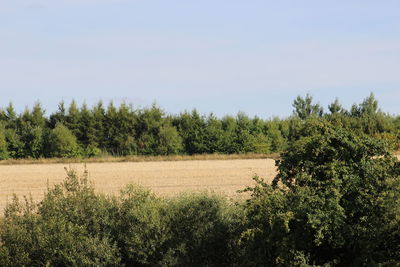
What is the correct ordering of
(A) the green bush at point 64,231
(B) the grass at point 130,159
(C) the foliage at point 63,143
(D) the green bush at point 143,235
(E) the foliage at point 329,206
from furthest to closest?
(C) the foliage at point 63,143, (B) the grass at point 130,159, (A) the green bush at point 64,231, (D) the green bush at point 143,235, (E) the foliage at point 329,206

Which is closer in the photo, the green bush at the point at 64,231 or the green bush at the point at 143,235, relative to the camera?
the green bush at the point at 143,235

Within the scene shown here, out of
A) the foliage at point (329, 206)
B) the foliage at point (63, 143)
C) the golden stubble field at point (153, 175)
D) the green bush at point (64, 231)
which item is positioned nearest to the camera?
the foliage at point (329, 206)

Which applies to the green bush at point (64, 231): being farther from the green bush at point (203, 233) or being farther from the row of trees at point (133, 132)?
the row of trees at point (133, 132)

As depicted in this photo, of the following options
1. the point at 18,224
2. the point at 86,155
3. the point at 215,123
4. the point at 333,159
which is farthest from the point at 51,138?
the point at 333,159

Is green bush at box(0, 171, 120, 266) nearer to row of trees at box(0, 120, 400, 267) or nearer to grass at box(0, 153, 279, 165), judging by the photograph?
row of trees at box(0, 120, 400, 267)

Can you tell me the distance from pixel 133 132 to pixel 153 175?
1735cm

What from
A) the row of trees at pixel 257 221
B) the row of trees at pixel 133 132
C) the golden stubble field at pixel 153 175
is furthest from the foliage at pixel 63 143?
the row of trees at pixel 257 221

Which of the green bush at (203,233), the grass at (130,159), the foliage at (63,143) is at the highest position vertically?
the foliage at (63,143)

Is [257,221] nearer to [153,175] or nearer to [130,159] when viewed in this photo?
[153,175]

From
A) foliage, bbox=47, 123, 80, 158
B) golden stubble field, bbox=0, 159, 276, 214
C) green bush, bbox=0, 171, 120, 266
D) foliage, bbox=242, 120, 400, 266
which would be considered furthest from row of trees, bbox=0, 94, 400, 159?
foliage, bbox=242, 120, 400, 266

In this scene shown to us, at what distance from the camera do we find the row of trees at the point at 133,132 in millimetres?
57438

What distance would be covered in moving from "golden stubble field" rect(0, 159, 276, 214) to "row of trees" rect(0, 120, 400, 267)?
15435 millimetres

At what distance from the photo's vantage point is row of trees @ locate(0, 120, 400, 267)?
11.5 m

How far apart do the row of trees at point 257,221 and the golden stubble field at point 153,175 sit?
15435 millimetres
